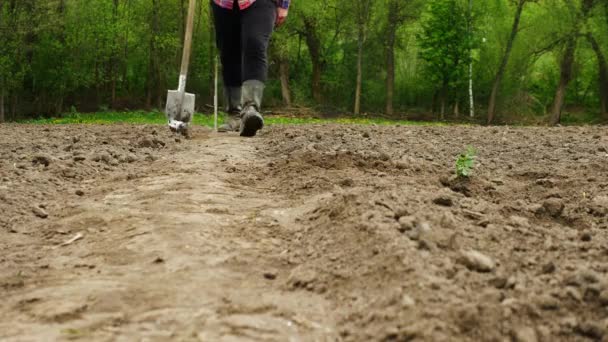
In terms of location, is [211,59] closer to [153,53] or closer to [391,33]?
[153,53]

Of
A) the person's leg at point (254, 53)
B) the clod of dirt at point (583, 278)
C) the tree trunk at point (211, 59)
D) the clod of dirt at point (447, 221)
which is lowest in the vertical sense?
the clod of dirt at point (583, 278)

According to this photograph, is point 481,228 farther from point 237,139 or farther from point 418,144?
point 237,139

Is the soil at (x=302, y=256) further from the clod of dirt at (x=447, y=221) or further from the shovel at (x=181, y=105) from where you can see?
the shovel at (x=181, y=105)

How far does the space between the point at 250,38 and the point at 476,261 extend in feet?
17.2

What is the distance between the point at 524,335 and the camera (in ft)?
5.83

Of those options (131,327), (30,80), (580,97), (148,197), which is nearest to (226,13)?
(148,197)

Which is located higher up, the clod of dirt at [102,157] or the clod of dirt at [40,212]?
the clod of dirt at [102,157]

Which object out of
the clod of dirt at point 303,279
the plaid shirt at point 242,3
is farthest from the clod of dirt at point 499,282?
the plaid shirt at point 242,3

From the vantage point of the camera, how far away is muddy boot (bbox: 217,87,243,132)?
843 cm

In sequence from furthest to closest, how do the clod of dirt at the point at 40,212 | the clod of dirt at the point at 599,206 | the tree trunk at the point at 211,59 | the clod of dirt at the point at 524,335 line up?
the tree trunk at the point at 211,59
the clod of dirt at the point at 40,212
the clod of dirt at the point at 599,206
the clod of dirt at the point at 524,335

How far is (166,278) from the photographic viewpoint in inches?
92.6

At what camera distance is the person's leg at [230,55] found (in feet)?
24.9

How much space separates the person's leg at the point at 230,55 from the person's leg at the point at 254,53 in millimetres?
434

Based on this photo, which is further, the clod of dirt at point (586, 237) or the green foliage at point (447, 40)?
the green foliage at point (447, 40)
